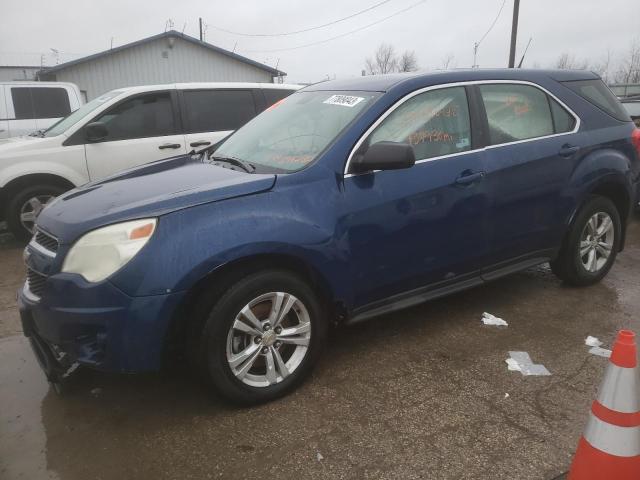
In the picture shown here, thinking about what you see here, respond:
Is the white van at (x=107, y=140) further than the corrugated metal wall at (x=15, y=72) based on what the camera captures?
No

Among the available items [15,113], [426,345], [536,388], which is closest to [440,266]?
[426,345]

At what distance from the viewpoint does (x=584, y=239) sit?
4.13 m

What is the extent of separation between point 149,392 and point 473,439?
182 cm

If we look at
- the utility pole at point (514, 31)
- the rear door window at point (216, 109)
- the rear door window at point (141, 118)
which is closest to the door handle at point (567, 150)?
the rear door window at point (216, 109)

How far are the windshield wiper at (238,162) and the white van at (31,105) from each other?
710 centimetres

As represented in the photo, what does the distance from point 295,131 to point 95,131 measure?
360cm

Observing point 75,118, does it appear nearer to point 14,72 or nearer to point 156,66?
point 156,66

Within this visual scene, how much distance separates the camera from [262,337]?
2.67 meters

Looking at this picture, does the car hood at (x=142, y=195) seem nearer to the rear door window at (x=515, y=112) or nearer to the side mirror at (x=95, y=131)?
the rear door window at (x=515, y=112)

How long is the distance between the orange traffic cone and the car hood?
177 centimetres

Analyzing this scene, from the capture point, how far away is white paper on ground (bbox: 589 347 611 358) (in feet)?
10.7

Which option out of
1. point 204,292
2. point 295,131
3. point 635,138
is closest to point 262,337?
point 204,292

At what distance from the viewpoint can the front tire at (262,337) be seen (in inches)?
99.0

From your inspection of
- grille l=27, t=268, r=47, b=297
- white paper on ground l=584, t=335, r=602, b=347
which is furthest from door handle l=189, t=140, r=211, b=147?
white paper on ground l=584, t=335, r=602, b=347
